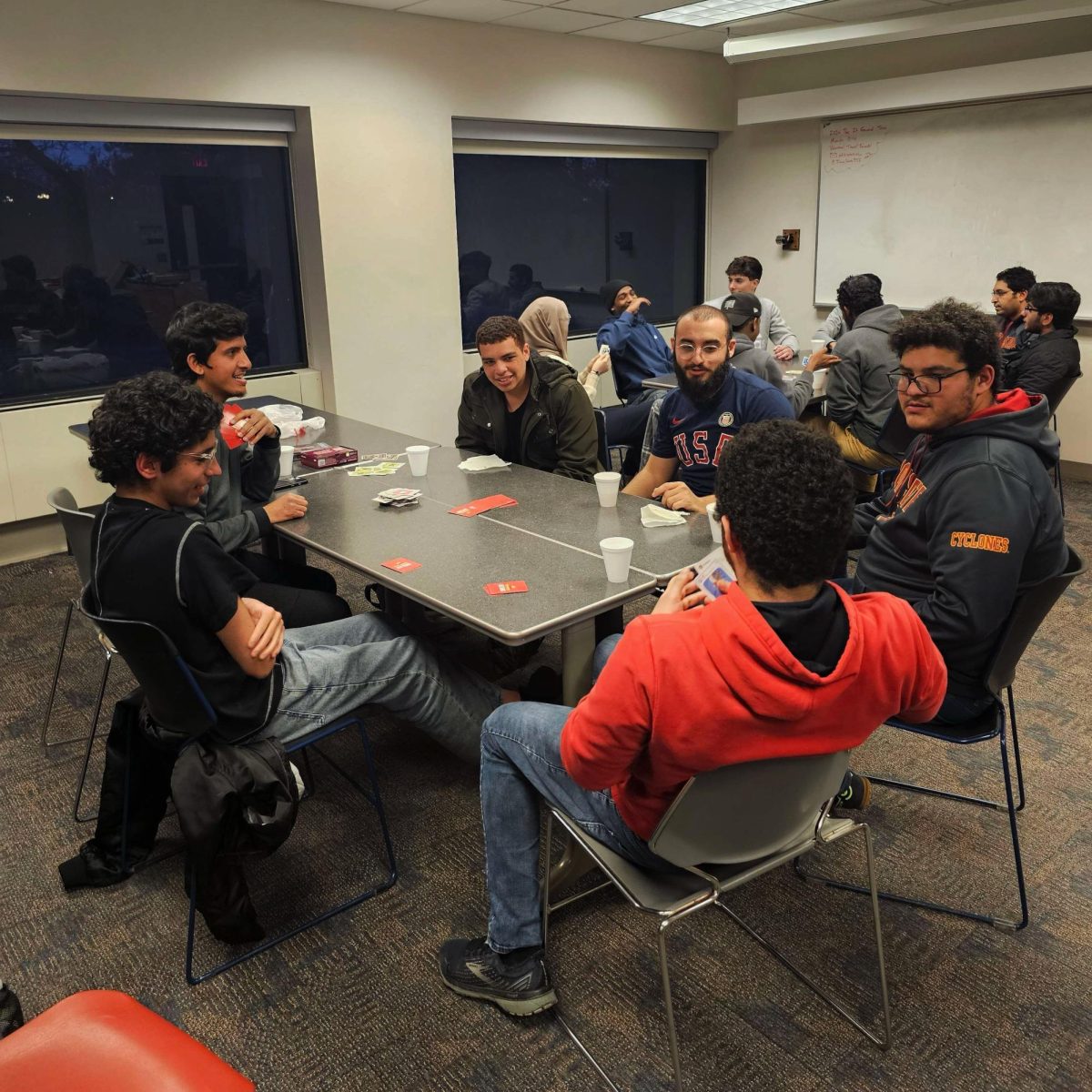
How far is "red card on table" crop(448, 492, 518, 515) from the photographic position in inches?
110

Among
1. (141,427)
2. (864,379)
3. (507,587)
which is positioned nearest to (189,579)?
(141,427)

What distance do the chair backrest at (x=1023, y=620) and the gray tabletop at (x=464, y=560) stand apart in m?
0.77

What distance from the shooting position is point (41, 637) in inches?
148

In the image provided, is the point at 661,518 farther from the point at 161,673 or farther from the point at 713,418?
the point at 161,673

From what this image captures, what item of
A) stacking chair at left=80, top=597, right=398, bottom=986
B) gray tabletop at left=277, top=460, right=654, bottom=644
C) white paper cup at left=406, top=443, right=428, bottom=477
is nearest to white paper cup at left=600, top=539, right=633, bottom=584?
gray tabletop at left=277, top=460, right=654, bottom=644

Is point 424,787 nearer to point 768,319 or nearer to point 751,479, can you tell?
point 751,479

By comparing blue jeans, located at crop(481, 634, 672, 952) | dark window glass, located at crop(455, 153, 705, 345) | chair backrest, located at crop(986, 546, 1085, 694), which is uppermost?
dark window glass, located at crop(455, 153, 705, 345)

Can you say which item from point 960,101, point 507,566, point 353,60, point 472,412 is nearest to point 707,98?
point 960,101

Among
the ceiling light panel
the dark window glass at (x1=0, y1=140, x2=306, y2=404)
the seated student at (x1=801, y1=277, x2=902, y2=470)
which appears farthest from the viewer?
the ceiling light panel

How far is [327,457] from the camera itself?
3389 mm

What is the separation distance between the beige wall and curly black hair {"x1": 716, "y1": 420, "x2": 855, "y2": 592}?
4.16 meters

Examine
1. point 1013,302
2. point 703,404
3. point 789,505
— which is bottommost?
point 703,404

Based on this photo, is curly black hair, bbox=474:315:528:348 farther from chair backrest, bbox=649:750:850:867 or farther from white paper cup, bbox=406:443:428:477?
chair backrest, bbox=649:750:850:867

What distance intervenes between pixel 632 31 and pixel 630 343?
210 centimetres
